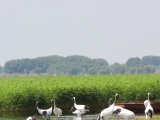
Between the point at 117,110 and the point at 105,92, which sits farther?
the point at 105,92

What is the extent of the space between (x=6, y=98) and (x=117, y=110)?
1433 cm

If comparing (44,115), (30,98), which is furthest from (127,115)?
(30,98)

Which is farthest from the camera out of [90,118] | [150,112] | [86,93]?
[86,93]

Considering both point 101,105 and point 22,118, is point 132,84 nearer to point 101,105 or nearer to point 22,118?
point 101,105

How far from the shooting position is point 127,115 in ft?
80.1

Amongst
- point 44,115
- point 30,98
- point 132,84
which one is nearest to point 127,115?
point 44,115

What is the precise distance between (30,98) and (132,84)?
991cm

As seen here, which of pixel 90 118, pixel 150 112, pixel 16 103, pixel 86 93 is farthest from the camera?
pixel 86 93

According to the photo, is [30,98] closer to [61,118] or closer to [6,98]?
[6,98]

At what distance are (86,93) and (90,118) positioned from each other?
386 inches

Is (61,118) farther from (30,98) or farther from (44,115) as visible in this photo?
(30,98)

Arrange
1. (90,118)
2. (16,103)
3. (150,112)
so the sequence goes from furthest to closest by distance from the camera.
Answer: (16,103)
(90,118)
(150,112)

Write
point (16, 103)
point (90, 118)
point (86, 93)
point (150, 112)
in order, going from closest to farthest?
1. point (150, 112)
2. point (90, 118)
3. point (16, 103)
4. point (86, 93)

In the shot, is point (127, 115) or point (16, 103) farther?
point (16, 103)
